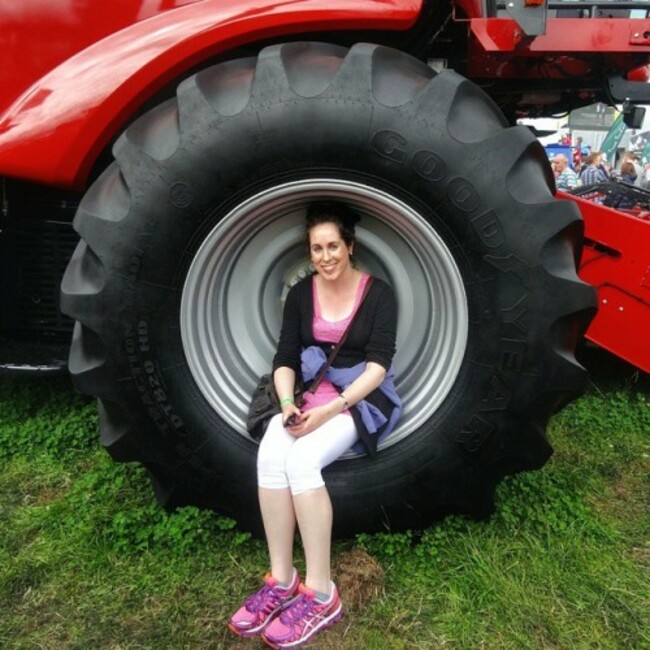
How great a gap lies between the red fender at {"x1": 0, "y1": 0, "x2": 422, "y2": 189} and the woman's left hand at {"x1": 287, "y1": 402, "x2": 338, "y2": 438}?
106 cm

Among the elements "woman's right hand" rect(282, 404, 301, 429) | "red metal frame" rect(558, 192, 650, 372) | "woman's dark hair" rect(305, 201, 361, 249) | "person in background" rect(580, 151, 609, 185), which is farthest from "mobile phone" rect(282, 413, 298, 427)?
"person in background" rect(580, 151, 609, 185)

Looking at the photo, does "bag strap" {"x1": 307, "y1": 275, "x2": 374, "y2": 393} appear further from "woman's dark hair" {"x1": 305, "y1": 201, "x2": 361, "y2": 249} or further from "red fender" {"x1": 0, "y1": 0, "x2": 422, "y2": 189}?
"red fender" {"x1": 0, "y1": 0, "x2": 422, "y2": 189}

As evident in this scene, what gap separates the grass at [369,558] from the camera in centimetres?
186

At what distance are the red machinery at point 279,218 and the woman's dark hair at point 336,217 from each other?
43 millimetres

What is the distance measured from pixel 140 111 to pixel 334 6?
0.77 m

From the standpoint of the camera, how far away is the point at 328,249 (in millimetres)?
2041

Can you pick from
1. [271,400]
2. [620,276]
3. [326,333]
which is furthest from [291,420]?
[620,276]

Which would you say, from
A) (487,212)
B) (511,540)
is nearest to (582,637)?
(511,540)

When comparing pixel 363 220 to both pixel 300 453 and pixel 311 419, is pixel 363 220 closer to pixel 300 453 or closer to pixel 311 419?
pixel 311 419

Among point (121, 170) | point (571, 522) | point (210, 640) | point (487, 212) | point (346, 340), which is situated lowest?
point (571, 522)

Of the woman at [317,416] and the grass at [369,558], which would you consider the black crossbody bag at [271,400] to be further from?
the grass at [369,558]

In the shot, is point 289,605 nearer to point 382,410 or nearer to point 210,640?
point 210,640

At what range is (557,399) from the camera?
2018 millimetres

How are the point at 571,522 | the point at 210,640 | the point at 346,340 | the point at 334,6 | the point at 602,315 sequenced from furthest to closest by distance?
the point at 602,315 < the point at 571,522 < the point at 346,340 < the point at 334,6 < the point at 210,640
